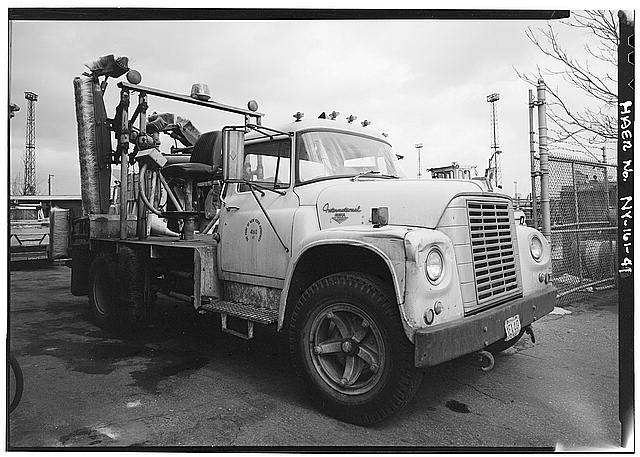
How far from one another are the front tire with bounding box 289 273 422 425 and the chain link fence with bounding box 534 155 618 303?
436cm

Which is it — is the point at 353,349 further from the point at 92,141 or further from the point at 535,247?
Answer: the point at 92,141

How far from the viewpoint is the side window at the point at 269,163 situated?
4668mm

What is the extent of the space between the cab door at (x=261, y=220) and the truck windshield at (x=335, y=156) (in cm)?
17

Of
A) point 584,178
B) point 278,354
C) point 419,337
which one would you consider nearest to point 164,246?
point 278,354

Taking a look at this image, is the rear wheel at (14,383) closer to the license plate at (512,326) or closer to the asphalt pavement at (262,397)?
the asphalt pavement at (262,397)

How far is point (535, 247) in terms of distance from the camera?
471 cm

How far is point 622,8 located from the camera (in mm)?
3475

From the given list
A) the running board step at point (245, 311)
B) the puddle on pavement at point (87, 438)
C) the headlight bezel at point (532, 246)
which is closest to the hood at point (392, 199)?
the running board step at point (245, 311)

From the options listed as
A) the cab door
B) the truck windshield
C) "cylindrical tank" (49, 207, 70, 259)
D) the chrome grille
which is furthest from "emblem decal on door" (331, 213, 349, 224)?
"cylindrical tank" (49, 207, 70, 259)

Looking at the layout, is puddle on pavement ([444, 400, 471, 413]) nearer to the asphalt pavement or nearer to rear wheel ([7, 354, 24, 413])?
the asphalt pavement

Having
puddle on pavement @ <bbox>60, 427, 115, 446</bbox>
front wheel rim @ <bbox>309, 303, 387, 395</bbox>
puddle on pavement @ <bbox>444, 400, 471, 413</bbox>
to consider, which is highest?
front wheel rim @ <bbox>309, 303, 387, 395</bbox>

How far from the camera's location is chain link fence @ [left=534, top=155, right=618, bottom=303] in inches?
277

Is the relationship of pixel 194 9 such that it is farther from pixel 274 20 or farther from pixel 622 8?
pixel 622 8

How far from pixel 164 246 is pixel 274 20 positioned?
2.75 m
